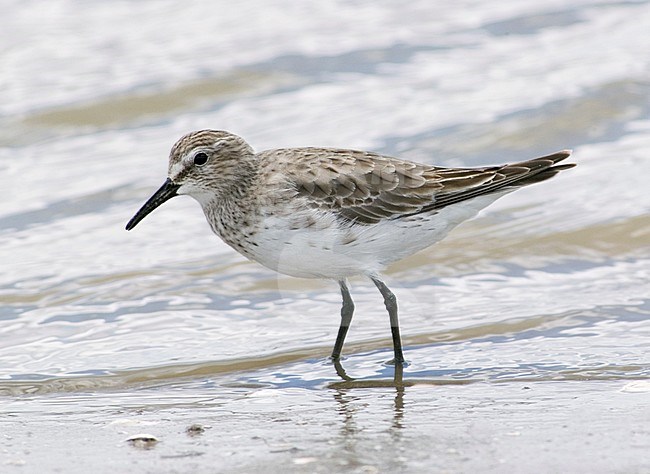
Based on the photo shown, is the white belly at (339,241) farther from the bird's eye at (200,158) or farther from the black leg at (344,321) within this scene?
the bird's eye at (200,158)

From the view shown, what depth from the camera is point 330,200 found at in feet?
24.2

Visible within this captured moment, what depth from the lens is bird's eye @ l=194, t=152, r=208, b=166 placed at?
7.61 metres

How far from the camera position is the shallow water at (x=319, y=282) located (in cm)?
561

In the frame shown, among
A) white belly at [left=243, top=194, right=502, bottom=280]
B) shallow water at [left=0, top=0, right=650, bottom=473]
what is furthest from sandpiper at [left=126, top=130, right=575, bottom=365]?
shallow water at [left=0, top=0, right=650, bottom=473]

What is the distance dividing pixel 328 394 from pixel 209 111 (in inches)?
279

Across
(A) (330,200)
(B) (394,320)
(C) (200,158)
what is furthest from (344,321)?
(C) (200,158)

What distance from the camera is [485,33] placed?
14.7 m

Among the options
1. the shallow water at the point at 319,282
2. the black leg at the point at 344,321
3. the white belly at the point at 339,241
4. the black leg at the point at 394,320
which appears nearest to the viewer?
the shallow water at the point at 319,282

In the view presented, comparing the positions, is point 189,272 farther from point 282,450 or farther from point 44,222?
point 282,450

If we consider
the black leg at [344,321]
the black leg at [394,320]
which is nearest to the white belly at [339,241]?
the black leg at [394,320]

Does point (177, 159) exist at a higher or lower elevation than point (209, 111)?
lower

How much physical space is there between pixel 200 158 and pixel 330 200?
907 millimetres

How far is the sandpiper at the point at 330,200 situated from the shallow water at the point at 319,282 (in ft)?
2.29

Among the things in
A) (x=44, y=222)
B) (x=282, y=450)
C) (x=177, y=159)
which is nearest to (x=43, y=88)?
(x=44, y=222)
